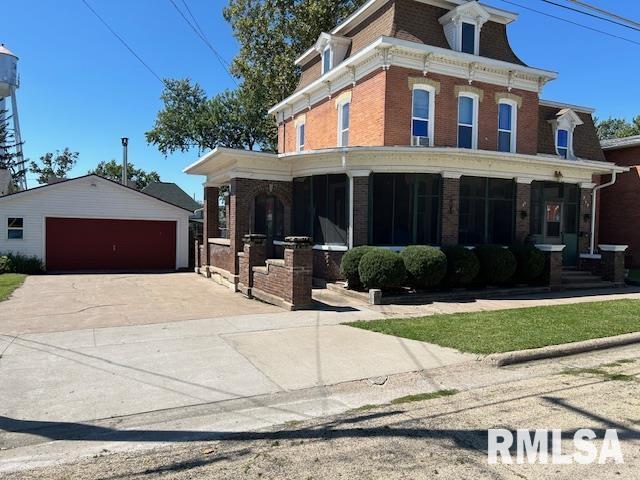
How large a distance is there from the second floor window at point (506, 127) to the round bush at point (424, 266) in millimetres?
6343

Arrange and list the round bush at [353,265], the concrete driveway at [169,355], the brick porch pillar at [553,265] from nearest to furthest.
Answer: the concrete driveway at [169,355]
the round bush at [353,265]
the brick porch pillar at [553,265]

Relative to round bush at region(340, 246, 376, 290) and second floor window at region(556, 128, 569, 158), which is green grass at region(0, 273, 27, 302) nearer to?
Result: round bush at region(340, 246, 376, 290)

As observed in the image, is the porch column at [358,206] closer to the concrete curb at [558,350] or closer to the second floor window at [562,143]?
the concrete curb at [558,350]

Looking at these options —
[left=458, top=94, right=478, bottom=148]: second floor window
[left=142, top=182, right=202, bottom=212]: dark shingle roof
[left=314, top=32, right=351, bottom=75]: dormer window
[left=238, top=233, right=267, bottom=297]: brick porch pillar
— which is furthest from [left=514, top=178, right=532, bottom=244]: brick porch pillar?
[left=142, top=182, right=202, bottom=212]: dark shingle roof

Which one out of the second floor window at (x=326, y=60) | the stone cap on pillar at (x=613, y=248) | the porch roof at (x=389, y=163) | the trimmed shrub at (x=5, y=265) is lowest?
the trimmed shrub at (x=5, y=265)

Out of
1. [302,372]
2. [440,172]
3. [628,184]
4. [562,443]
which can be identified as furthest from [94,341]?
[628,184]

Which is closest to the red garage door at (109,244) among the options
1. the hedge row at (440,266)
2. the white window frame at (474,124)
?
the hedge row at (440,266)

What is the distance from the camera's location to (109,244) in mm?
22328

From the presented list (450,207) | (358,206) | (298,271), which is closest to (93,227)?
(358,206)

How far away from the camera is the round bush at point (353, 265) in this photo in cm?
1307

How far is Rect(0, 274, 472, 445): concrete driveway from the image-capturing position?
5426mm

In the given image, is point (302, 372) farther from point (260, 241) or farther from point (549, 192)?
point (549, 192)

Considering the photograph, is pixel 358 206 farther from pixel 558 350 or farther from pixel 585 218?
pixel 585 218

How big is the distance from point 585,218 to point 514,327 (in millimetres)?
11355
